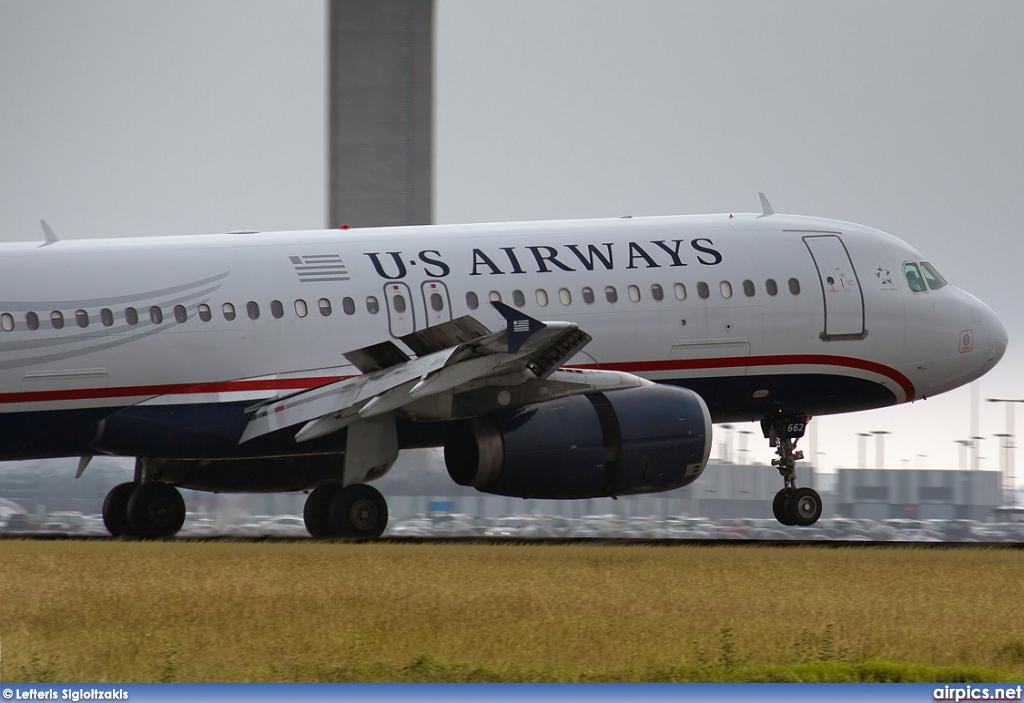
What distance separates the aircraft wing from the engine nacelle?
63 centimetres

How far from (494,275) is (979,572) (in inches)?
295

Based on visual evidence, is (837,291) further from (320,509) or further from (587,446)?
(320,509)

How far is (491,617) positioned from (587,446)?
6.19 metres

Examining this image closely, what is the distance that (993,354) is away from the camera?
2441 centimetres

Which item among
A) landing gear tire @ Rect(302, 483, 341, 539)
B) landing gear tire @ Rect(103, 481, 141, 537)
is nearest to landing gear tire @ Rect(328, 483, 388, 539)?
landing gear tire @ Rect(302, 483, 341, 539)

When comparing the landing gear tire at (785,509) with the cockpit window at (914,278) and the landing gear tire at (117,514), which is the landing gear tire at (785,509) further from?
the landing gear tire at (117,514)

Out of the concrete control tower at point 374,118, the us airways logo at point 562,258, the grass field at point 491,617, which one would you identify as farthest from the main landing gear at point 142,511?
the concrete control tower at point 374,118

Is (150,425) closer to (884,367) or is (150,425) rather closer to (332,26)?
(884,367)

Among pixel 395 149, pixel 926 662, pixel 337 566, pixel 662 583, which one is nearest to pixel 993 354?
pixel 662 583

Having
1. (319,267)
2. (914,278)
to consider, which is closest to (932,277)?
(914,278)

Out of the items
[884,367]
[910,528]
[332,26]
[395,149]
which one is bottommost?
[910,528]

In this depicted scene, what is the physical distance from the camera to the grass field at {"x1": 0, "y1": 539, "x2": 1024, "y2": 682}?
10.8 metres

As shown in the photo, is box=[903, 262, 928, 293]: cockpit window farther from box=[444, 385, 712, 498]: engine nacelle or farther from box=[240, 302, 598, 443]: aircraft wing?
box=[240, 302, 598, 443]: aircraft wing

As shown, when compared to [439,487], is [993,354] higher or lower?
higher
